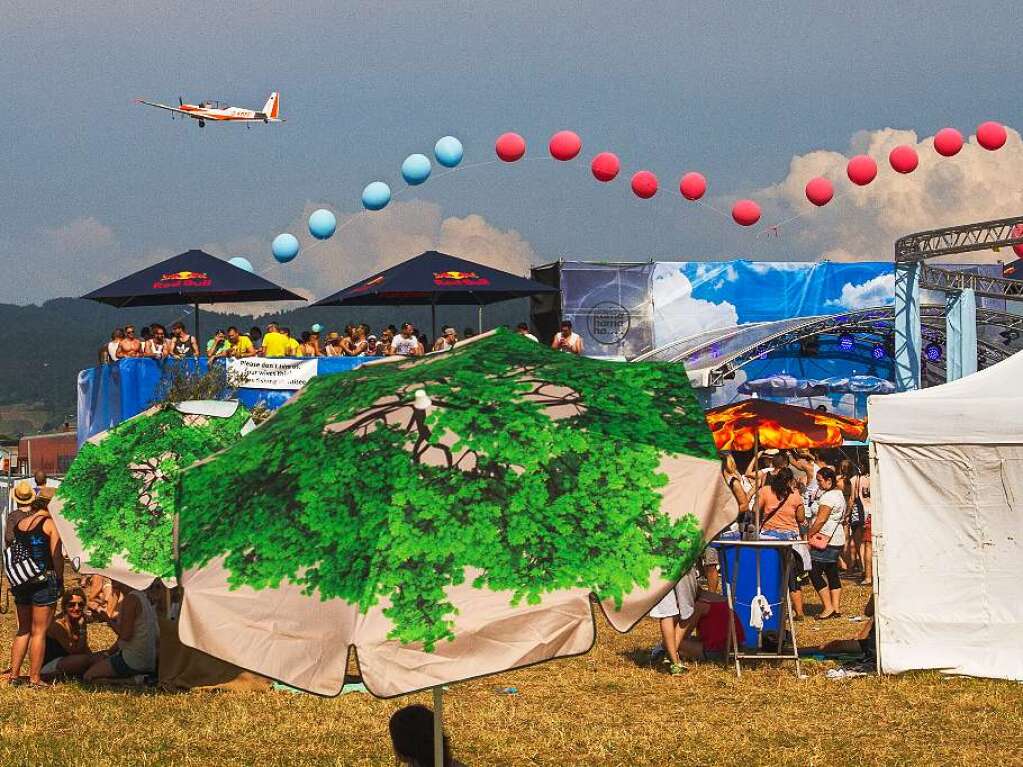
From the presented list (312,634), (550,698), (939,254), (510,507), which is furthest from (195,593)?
(939,254)

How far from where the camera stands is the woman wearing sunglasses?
1138 centimetres

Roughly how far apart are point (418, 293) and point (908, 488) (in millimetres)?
13486

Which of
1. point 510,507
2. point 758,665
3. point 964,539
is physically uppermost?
point 510,507

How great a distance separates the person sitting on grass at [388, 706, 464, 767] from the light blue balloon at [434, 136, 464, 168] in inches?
825

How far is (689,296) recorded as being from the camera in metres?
33.9

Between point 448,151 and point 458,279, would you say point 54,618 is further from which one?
point 448,151

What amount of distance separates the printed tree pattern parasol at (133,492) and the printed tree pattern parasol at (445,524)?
467cm

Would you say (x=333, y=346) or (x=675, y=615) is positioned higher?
(x=333, y=346)

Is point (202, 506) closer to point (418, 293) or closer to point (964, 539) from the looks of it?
point (964, 539)

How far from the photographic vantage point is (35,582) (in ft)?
35.3

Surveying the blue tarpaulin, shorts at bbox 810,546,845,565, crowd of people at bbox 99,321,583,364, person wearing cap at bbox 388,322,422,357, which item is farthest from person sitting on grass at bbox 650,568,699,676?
the blue tarpaulin

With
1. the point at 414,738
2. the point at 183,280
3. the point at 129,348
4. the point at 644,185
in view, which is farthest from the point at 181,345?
the point at 414,738

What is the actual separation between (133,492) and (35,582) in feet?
3.37

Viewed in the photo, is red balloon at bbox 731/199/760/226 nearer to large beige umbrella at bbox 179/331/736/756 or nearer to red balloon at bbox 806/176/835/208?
red balloon at bbox 806/176/835/208
